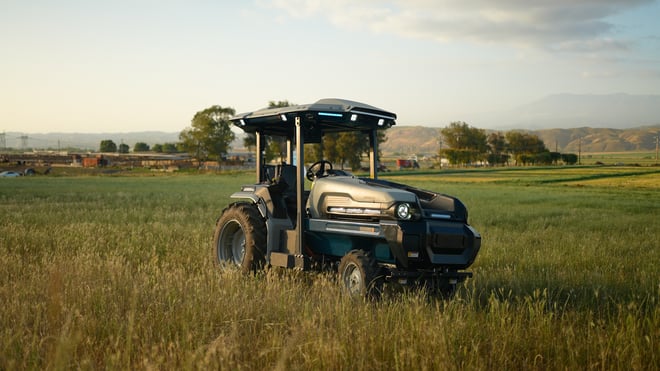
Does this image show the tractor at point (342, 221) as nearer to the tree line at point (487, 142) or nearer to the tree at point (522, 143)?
the tree line at point (487, 142)

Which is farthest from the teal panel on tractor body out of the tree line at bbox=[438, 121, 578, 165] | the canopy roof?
the tree line at bbox=[438, 121, 578, 165]

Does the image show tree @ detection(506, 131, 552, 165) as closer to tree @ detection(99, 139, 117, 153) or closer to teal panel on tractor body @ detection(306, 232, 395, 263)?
tree @ detection(99, 139, 117, 153)

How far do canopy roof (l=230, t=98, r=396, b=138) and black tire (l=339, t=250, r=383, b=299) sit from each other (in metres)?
1.84

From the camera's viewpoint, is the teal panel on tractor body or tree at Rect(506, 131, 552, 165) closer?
the teal panel on tractor body

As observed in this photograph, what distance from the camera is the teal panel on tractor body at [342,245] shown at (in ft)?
23.5

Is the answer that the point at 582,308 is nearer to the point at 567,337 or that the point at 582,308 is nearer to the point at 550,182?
the point at 567,337

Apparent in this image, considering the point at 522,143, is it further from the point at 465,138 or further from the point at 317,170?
the point at 317,170

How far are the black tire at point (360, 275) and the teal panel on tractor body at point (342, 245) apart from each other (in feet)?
0.54

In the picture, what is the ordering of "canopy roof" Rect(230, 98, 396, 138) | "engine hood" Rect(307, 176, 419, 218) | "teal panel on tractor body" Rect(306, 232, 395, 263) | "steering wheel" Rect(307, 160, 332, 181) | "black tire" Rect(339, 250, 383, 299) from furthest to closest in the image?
"steering wheel" Rect(307, 160, 332, 181)
"canopy roof" Rect(230, 98, 396, 138)
"teal panel on tractor body" Rect(306, 232, 395, 263)
"engine hood" Rect(307, 176, 419, 218)
"black tire" Rect(339, 250, 383, 299)

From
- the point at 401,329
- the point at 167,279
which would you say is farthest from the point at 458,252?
the point at 167,279

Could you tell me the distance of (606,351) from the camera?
16.6ft

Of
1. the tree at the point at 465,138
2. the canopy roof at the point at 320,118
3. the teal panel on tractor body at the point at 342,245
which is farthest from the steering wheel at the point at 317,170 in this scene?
the tree at the point at 465,138

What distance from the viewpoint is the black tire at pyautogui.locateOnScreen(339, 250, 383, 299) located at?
654 centimetres

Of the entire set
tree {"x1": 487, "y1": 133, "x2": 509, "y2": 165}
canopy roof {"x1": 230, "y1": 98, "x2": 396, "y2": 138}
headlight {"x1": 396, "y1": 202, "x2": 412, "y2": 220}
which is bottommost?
headlight {"x1": 396, "y1": 202, "x2": 412, "y2": 220}
